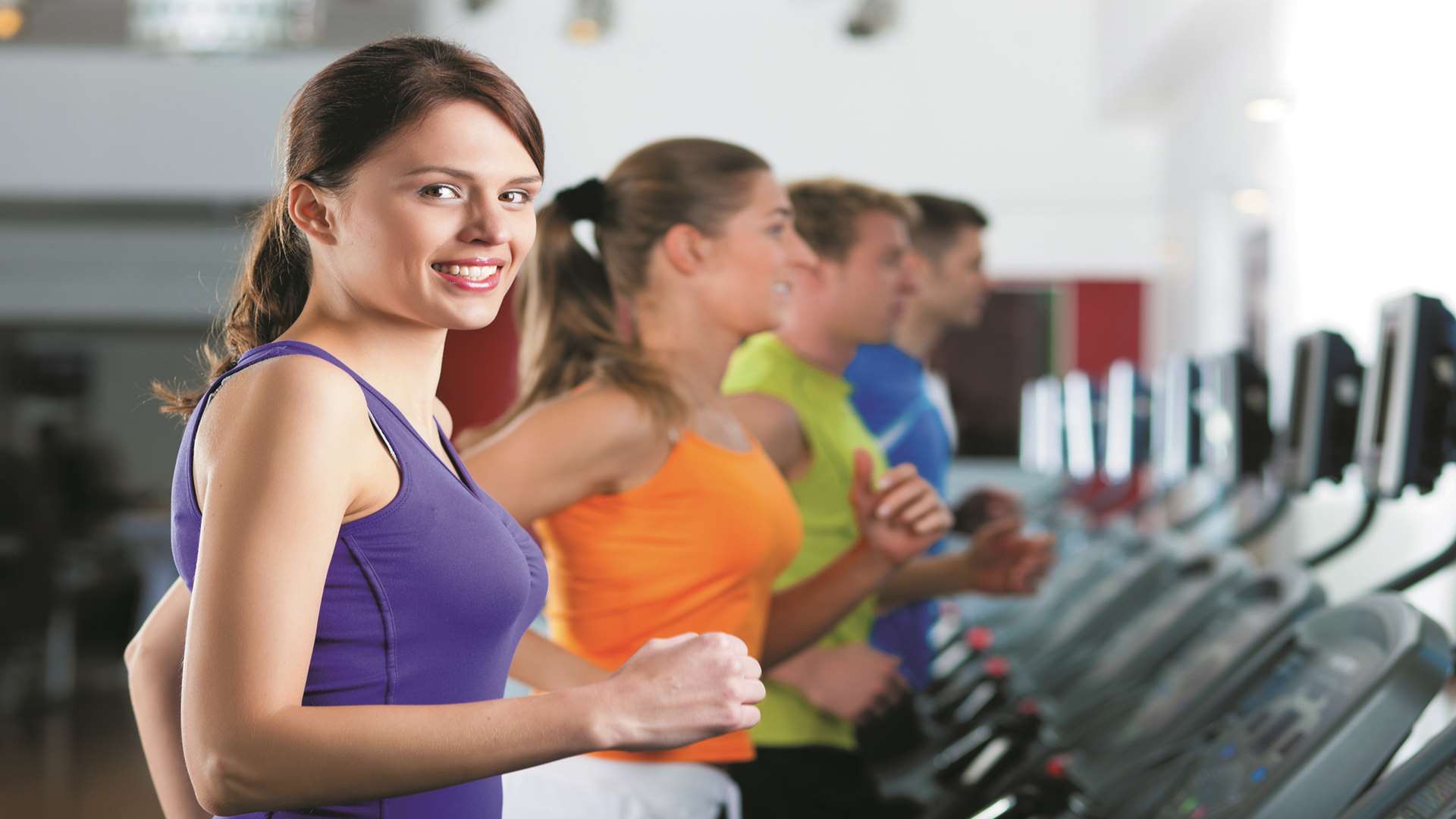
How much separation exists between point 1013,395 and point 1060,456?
2849 millimetres

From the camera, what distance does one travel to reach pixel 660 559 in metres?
1.70

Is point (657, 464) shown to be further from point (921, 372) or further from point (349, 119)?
point (921, 372)

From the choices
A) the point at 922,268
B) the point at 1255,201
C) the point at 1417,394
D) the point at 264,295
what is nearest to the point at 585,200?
the point at 264,295

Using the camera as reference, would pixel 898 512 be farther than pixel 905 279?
No

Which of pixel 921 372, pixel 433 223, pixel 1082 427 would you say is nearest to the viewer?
pixel 433 223

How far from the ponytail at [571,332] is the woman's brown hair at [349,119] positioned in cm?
49

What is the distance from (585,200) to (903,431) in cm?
129

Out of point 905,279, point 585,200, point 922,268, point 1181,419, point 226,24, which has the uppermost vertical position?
point 585,200

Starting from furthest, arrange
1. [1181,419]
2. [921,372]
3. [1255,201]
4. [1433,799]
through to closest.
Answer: [1255,201] < [1181,419] < [921,372] < [1433,799]

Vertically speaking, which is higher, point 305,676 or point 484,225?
point 484,225

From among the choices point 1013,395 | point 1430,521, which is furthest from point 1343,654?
point 1013,395

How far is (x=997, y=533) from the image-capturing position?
2.64m

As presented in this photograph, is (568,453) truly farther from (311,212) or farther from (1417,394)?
(1417,394)

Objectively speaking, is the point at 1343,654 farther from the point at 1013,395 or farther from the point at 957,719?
the point at 1013,395
